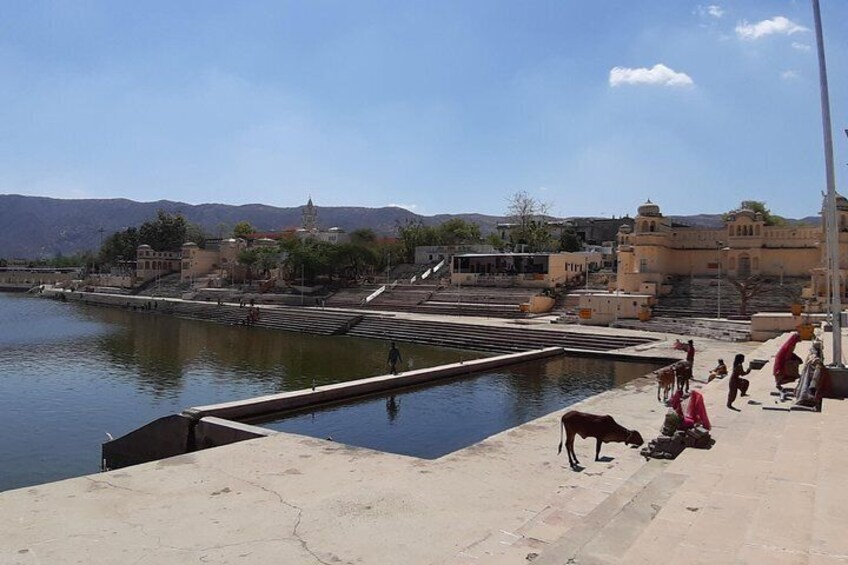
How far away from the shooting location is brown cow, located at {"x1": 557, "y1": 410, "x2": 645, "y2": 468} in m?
10.1

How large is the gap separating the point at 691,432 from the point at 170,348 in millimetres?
29552

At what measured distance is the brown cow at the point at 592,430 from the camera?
10.1m

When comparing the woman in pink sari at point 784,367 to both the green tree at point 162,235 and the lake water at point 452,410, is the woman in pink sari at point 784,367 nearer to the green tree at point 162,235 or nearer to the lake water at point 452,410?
the lake water at point 452,410

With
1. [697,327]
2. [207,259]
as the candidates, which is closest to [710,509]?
[697,327]

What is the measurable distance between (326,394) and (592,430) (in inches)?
319

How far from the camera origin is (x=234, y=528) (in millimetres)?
7211

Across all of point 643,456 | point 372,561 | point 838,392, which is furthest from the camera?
point 838,392

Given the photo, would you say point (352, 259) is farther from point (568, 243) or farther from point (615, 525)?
point (615, 525)

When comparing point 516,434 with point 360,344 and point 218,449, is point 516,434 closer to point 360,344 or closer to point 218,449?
point 218,449

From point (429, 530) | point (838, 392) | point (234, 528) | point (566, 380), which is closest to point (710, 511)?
point (429, 530)

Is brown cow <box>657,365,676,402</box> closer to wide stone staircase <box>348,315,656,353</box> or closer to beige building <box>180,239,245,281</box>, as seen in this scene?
wide stone staircase <box>348,315,656,353</box>

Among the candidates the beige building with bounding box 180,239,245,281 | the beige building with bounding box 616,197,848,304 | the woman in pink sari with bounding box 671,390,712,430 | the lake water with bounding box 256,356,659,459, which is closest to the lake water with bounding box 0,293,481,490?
the lake water with bounding box 256,356,659,459

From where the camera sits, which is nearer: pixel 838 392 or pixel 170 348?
pixel 838 392

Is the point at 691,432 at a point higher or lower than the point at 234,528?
higher
